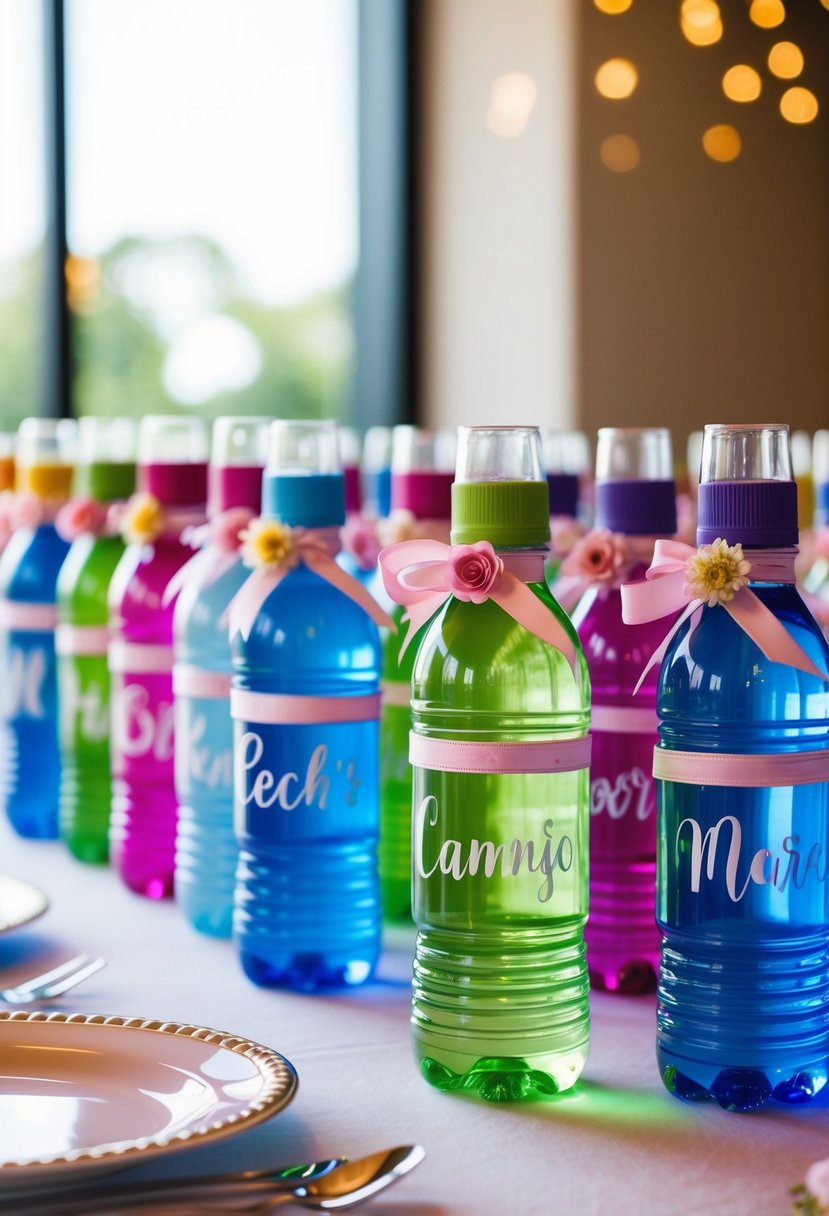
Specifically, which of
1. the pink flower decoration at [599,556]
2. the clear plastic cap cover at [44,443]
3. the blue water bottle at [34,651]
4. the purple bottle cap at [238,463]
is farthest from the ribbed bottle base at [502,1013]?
the clear plastic cap cover at [44,443]

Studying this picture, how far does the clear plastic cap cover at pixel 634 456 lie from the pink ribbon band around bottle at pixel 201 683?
37cm

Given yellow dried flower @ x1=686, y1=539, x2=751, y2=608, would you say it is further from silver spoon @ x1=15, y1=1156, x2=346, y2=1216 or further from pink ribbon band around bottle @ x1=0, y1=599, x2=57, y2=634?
pink ribbon band around bottle @ x1=0, y1=599, x2=57, y2=634

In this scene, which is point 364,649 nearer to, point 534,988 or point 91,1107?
point 534,988

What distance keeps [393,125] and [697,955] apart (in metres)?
3.51

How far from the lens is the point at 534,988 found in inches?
38.8

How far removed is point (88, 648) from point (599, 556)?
0.67m

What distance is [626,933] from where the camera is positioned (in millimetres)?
Result: 1192

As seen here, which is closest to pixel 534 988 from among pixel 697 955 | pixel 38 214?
pixel 697 955

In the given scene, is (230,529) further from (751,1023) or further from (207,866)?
(751,1023)

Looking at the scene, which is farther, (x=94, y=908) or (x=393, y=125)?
(x=393, y=125)

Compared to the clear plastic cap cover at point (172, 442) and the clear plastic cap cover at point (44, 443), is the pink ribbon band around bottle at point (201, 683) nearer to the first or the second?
the clear plastic cap cover at point (172, 442)

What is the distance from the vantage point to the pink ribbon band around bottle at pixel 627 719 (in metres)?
1.19

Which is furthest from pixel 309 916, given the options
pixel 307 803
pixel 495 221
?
pixel 495 221

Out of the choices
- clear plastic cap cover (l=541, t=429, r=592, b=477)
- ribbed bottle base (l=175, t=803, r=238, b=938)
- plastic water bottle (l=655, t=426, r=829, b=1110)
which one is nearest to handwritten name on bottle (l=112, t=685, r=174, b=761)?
ribbed bottle base (l=175, t=803, r=238, b=938)
